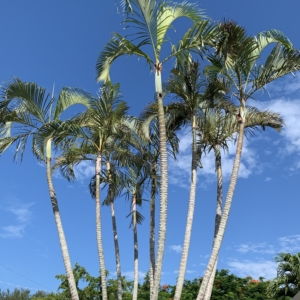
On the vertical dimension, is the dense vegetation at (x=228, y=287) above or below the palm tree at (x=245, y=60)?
below

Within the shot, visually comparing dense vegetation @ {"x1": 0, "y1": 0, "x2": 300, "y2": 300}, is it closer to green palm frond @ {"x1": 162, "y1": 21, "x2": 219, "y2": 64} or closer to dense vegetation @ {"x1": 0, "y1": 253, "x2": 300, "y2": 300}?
green palm frond @ {"x1": 162, "y1": 21, "x2": 219, "y2": 64}

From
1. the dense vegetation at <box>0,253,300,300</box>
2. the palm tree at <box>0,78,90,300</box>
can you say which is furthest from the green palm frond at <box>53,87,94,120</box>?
the dense vegetation at <box>0,253,300,300</box>

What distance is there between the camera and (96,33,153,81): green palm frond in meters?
9.49

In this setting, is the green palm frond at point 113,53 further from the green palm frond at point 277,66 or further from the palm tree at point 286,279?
the palm tree at point 286,279

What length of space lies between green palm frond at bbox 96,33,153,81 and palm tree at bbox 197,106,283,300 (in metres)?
2.78

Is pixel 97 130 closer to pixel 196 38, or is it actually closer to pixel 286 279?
pixel 196 38

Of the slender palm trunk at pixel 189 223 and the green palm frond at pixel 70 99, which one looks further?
the green palm frond at pixel 70 99

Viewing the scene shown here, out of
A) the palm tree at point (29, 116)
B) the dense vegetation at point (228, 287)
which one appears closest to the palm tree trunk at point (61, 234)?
the palm tree at point (29, 116)

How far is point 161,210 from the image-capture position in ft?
28.1

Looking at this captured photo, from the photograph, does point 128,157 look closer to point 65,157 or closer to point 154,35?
point 65,157

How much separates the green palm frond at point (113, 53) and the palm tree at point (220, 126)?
2.78 metres

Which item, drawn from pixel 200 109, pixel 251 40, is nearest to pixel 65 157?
pixel 200 109

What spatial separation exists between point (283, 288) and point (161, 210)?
29.8 feet

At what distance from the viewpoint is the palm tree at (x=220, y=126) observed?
445 inches
